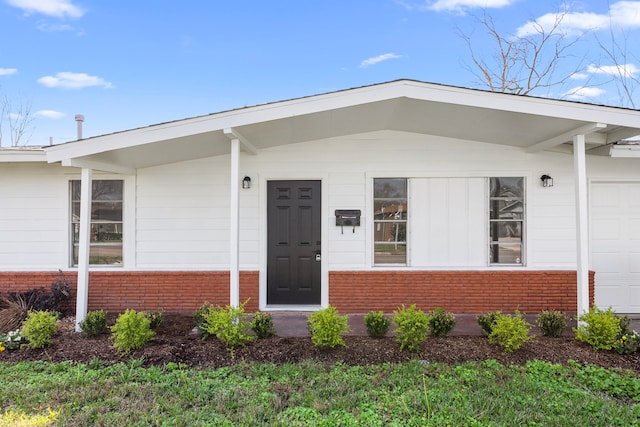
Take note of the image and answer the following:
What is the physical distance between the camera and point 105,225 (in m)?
6.27

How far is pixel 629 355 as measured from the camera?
438cm

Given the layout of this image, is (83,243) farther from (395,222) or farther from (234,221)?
(395,222)

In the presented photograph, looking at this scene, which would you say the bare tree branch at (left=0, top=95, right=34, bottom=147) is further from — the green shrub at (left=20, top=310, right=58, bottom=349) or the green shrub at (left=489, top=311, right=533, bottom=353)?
the green shrub at (left=489, top=311, right=533, bottom=353)

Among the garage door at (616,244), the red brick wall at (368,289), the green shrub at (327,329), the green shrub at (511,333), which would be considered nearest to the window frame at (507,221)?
the red brick wall at (368,289)

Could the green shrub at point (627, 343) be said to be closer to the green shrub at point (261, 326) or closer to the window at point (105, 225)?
the green shrub at point (261, 326)

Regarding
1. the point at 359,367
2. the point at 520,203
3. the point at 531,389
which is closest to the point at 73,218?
the point at 359,367

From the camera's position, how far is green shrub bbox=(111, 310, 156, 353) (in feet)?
14.4

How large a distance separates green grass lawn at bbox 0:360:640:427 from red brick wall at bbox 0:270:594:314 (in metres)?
2.00

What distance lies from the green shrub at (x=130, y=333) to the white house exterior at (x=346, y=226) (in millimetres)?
1640

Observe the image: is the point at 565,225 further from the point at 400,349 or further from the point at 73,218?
the point at 73,218

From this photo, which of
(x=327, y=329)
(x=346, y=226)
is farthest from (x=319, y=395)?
(x=346, y=226)

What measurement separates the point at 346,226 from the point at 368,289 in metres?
1.05

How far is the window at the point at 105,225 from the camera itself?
625 centimetres

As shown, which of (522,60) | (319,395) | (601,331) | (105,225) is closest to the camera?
(319,395)
